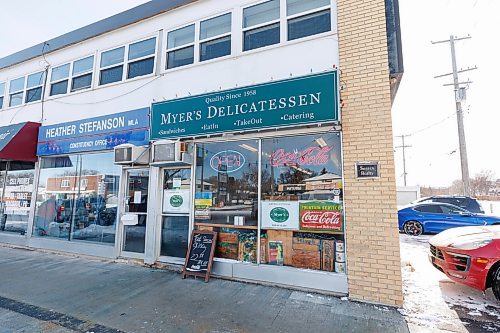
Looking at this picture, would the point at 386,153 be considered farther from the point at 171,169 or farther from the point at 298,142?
the point at 171,169

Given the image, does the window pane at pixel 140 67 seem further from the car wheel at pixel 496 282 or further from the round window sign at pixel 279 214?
the car wheel at pixel 496 282

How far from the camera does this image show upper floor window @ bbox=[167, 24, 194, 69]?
22.3 ft

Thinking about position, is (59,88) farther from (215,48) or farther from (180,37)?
(215,48)

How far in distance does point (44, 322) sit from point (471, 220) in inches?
541

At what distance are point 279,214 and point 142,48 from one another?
5867 mm

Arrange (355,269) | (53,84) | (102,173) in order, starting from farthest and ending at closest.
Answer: (53,84) < (102,173) < (355,269)

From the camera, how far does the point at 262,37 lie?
19.7 ft

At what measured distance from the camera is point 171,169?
6.72 meters

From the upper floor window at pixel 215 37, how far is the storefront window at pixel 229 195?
2.21m

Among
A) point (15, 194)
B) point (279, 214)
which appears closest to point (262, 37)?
point (279, 214)

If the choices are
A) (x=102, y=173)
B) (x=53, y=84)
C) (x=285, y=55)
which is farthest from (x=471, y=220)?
(x=53, y=84)

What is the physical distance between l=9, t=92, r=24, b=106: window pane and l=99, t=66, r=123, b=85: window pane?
4067 millimetres

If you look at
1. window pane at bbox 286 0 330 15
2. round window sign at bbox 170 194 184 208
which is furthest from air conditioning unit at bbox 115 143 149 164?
window pane at bbox 286 0 330 15

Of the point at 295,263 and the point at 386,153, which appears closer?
the point at 386,153
